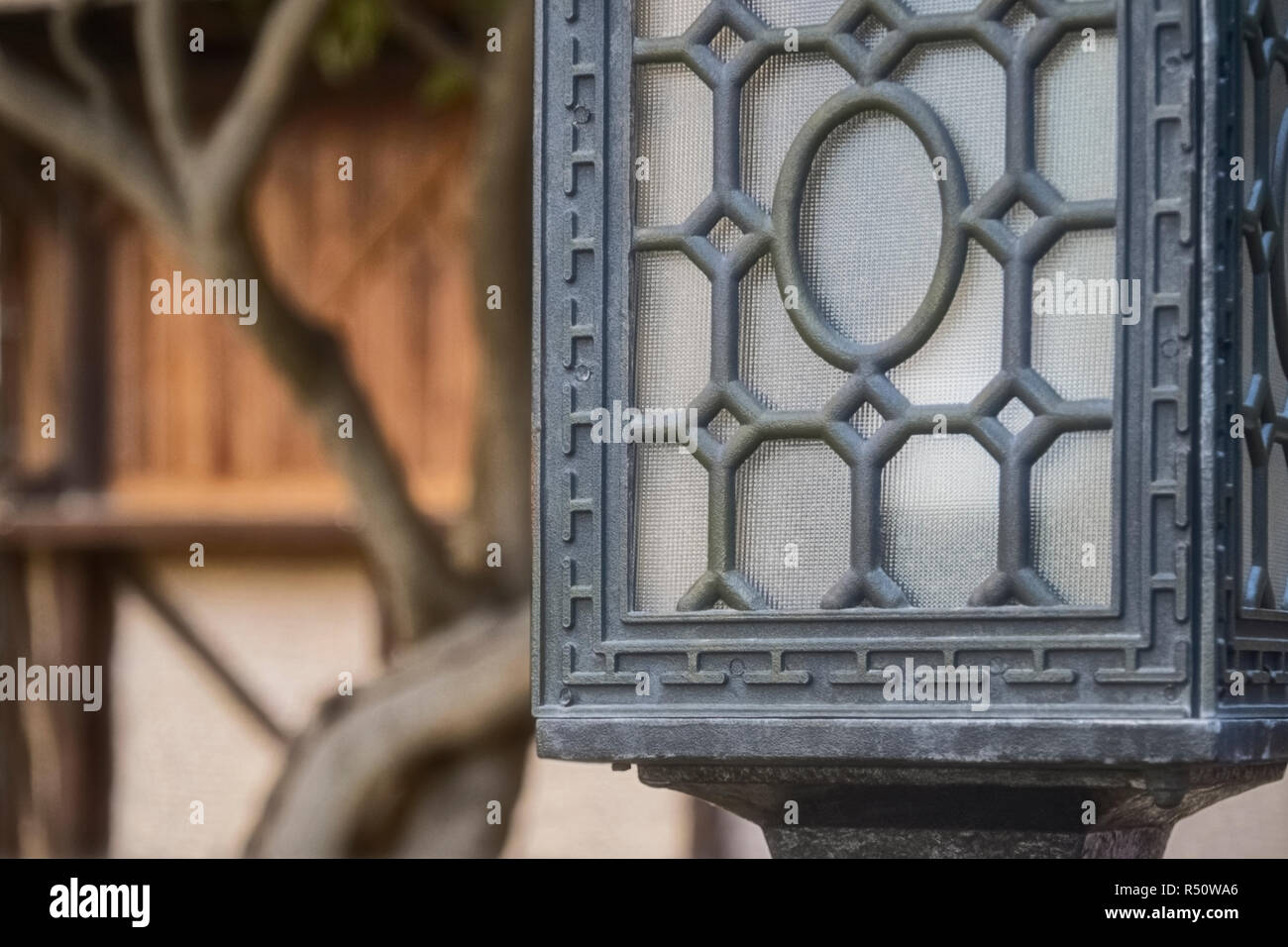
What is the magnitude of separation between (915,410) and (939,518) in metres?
0.13

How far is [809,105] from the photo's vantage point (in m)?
2.31

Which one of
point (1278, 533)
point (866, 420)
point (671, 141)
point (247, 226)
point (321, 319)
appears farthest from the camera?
point (321, 319)

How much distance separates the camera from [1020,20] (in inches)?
88.1

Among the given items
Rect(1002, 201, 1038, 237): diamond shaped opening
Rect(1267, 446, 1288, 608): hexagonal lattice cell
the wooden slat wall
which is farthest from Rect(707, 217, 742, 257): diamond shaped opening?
the wooden slat wall

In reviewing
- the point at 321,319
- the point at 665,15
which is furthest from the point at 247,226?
the point at 665,15

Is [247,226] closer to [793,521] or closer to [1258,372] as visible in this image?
[793,521]

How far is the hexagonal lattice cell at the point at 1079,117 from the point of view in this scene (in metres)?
2.17

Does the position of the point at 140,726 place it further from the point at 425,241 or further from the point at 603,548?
the point at 603,548

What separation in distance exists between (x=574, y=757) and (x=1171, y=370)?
844mm

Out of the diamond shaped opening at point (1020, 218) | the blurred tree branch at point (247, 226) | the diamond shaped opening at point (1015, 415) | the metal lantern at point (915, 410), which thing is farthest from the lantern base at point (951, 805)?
the blurred tree branch at point (247, 226)

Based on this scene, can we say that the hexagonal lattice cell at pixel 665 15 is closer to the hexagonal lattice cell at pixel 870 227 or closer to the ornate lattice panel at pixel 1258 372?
the hexagonal lattice cell at pixel 870 227

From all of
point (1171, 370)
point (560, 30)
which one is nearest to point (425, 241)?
point (560, 30)

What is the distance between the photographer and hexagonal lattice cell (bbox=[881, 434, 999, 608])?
2.21 meters

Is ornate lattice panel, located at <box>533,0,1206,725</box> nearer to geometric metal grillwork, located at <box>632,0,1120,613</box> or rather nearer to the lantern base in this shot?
geometric metal grillwork, located at <box>632,0,1120,613</box>
